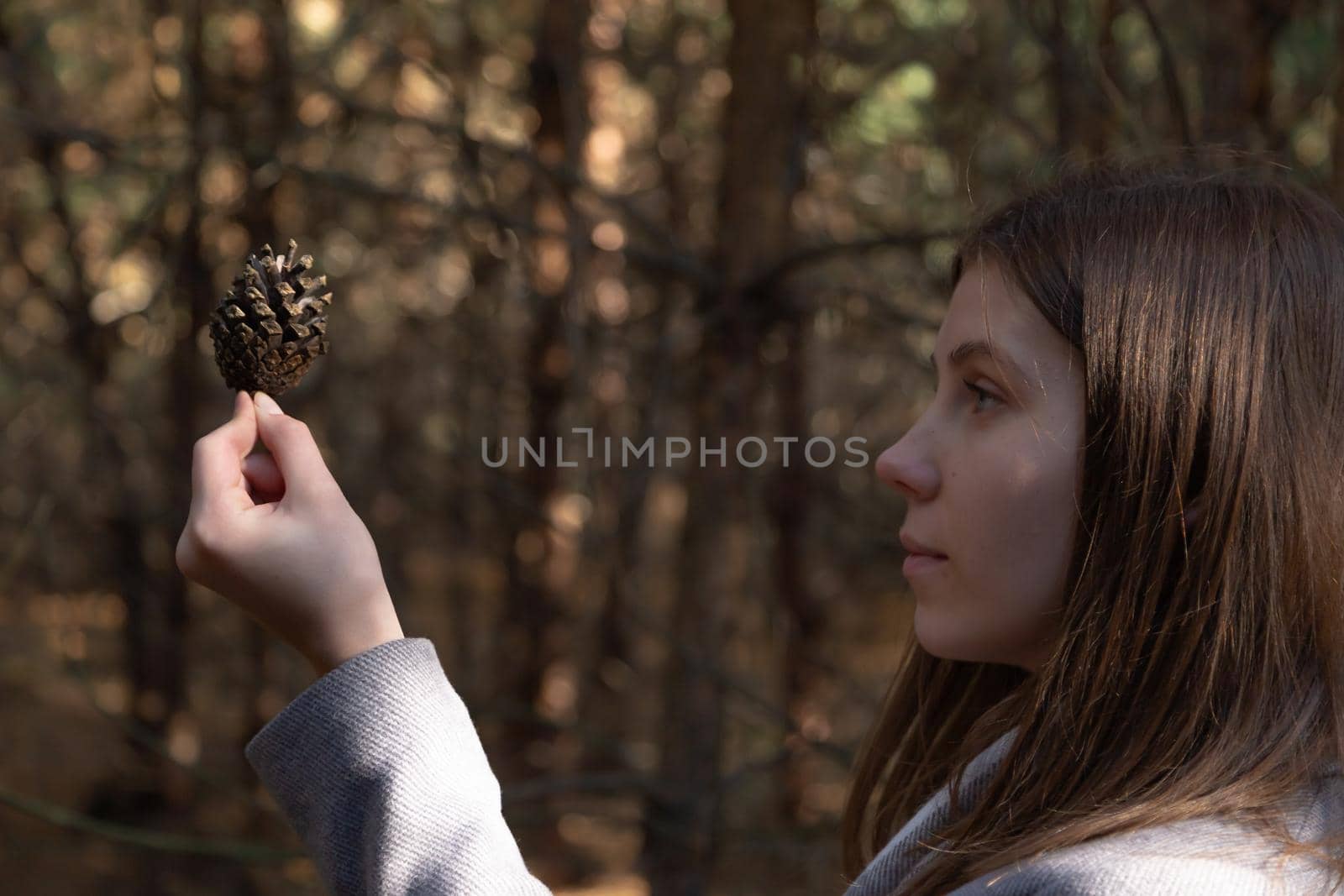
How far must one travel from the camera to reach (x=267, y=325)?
102 centimetres

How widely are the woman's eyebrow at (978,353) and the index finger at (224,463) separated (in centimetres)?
57

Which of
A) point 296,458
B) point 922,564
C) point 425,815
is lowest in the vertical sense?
point 425,815

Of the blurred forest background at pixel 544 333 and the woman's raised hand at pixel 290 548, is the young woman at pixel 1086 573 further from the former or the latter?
the blurred forest background at pixel 544 333

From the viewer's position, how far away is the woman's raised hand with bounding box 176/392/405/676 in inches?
37.9

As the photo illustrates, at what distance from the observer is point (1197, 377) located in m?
0.95

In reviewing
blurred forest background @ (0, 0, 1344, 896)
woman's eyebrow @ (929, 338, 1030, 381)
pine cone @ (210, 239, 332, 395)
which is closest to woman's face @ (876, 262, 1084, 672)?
woman's eyebrow @ (929, 338, 1030, 381)

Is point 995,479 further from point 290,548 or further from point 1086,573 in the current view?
point 290,548

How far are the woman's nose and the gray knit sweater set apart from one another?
307mm

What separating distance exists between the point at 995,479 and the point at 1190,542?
6.0 inches

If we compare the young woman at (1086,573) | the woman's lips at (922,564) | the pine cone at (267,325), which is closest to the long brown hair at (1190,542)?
the young woman at (1086,573)

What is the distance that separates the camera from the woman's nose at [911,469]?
3.41 ft

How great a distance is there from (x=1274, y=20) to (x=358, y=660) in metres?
2.02

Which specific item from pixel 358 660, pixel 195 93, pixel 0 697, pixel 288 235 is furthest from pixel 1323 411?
pixel 0 697

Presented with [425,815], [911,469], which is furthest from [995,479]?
[425,815]
